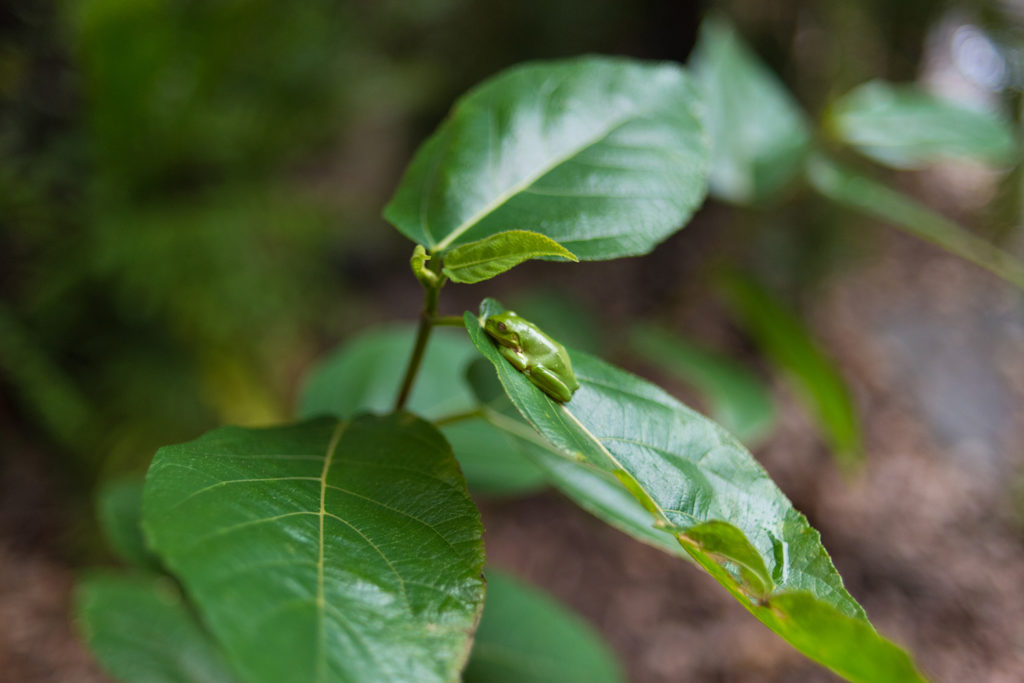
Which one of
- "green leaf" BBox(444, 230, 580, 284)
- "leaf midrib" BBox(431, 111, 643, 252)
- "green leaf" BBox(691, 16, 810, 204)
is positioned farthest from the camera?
"green leaf" BBox(691, 16, 810, 204)

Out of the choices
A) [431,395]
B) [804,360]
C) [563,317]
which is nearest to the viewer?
[431,395]

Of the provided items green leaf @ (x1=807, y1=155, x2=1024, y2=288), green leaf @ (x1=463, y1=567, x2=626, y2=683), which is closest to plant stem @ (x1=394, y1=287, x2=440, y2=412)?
green leaf @ (x1=463, y1=567, x2=626, y2=683)

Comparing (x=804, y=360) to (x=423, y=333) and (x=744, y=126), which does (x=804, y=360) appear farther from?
(x=423, y=333)

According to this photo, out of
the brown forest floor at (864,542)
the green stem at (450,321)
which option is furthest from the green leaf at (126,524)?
the brown forest floor at (864,542)

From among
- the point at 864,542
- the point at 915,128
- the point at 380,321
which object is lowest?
the point at 864,542

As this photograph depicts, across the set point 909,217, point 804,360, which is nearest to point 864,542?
point 804,360

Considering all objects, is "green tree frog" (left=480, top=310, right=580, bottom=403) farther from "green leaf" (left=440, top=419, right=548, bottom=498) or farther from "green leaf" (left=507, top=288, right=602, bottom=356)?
"green leaf" (left=507, top=288, right=602, bottom=356)
